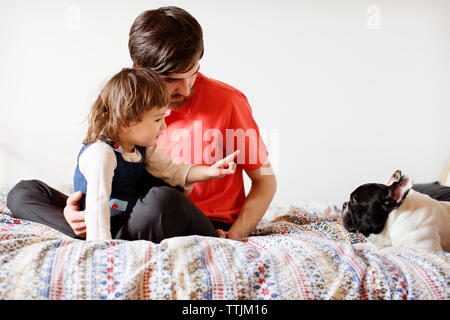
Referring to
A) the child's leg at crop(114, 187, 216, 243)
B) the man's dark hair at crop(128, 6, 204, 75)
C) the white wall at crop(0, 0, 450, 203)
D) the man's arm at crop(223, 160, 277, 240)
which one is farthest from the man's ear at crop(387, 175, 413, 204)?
the white wall at crop(0, 0, 450, 203)

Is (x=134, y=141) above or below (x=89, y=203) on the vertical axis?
above

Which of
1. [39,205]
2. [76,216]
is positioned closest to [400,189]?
[76,216]

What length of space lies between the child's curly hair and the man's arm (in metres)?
0.42

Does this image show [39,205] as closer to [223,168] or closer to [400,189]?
[223,168]

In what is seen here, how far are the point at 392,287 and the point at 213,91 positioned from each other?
2.74 ft

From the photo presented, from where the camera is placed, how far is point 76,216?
1.20 m

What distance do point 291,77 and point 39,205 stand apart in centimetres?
184

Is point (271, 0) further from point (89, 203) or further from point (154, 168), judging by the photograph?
point (89, 203)

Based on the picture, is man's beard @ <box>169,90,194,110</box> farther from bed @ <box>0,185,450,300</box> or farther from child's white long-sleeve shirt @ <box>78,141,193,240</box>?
bed @ <box>0,185,450,300</box>

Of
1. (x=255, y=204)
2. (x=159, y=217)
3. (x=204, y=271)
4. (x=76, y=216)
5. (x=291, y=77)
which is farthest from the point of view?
(x=291, y=77)

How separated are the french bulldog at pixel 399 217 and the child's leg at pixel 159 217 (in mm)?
512

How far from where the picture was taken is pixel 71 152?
114 inches

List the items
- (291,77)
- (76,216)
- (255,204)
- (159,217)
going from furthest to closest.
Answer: (291,77), (255,204), (76,216), (159,217)

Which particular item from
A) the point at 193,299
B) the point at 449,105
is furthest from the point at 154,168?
the point at 449,105
